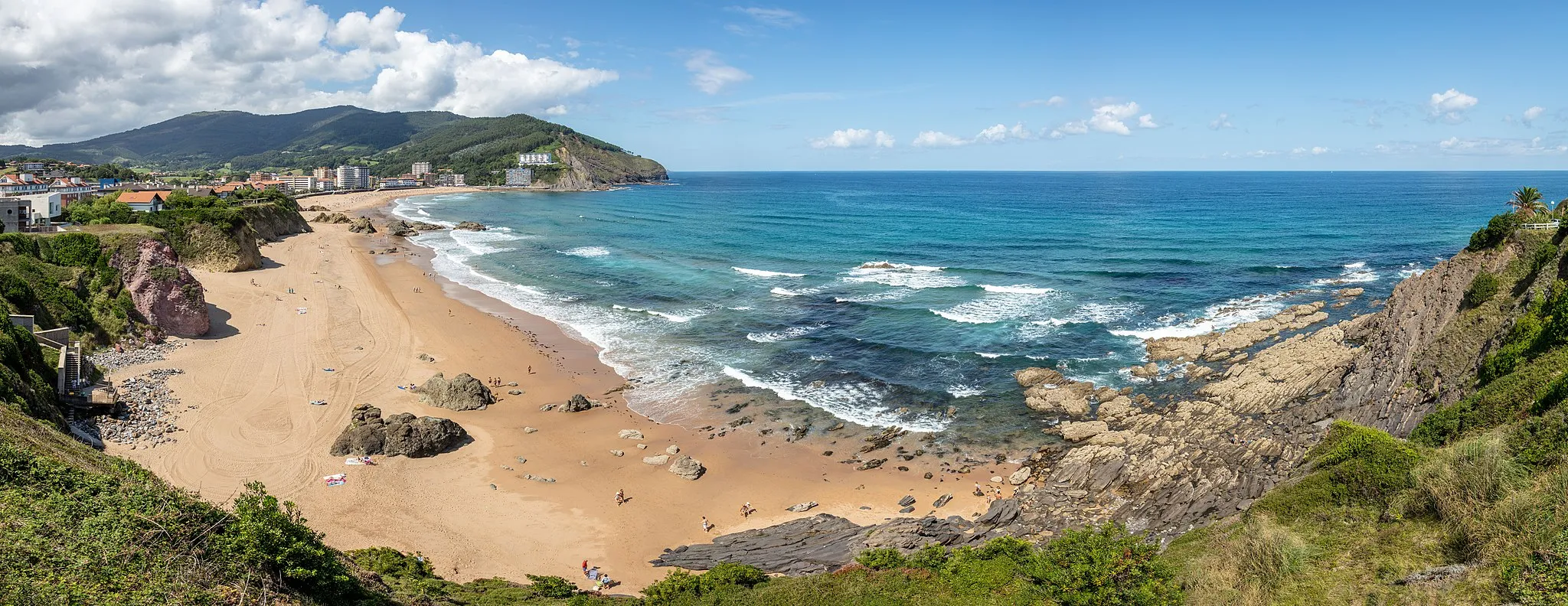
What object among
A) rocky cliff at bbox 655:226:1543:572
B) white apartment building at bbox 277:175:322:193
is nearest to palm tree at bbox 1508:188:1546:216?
rocky cliff at bbox 655:226:1543:572

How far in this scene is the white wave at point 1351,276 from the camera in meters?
55.8

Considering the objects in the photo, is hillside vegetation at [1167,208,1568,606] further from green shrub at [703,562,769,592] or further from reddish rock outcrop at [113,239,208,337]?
reddish rock outcrop at [113,239,208,337]

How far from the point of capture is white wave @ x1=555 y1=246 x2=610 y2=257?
79500mm

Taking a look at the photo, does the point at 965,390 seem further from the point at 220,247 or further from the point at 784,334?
the point at 220,247

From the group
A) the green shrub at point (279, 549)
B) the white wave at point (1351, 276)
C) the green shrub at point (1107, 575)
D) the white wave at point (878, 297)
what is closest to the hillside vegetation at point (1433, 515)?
the green shrub at point (1107, 575)

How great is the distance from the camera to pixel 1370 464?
52.7ft

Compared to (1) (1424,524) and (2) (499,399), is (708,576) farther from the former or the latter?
(2) (499,399)

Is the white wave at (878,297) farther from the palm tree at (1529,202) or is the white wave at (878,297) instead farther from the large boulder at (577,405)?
the palm tree at (1529,202)

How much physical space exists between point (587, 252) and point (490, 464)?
55369 millimetres

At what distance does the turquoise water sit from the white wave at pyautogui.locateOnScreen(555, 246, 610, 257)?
1.69ft

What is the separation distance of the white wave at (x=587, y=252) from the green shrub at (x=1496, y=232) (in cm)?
6909

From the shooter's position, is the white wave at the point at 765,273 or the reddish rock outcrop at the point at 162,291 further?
the white wave at the point at 765,273

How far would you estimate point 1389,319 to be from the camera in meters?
31.8

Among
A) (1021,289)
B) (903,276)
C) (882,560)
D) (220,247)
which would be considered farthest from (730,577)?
(220,247)
